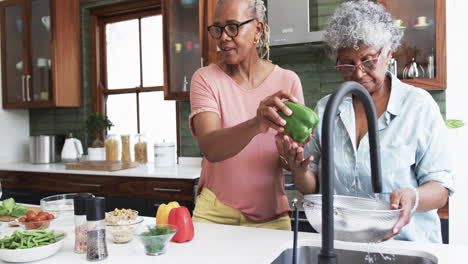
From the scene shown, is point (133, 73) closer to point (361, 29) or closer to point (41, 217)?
point (41, 217)

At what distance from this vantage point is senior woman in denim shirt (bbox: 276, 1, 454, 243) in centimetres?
126

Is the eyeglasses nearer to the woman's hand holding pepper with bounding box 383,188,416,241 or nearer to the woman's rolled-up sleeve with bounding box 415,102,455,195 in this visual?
the woman's rolled-up sleeve with bounding box 415,102,455,195

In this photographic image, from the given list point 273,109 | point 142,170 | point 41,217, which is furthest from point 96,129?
point 273,109

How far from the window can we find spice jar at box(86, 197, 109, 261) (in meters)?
2.64

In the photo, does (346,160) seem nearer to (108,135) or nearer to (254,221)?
(254,221)

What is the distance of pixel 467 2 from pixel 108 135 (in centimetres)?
328

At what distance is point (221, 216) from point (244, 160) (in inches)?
9.5

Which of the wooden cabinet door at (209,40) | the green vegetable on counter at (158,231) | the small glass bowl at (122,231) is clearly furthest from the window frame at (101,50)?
the green vegetable on counter at (158,231)

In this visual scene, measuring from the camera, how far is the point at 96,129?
3750mm

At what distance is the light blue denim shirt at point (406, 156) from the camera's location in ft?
4.14

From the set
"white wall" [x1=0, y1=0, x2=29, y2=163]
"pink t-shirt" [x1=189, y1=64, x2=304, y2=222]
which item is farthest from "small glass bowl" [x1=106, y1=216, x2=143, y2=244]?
"white wall" [x1=0, y1=0, x2=29, y2=163]

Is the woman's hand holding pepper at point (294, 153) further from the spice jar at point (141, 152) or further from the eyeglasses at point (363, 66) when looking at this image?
the spice jar at point (141, 152)

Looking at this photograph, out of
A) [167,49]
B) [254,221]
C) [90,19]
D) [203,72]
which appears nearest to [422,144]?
[254,221]

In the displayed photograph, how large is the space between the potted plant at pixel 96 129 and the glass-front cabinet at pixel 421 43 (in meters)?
2.62
